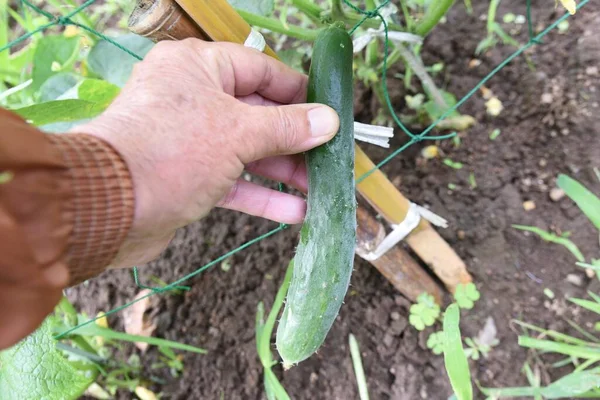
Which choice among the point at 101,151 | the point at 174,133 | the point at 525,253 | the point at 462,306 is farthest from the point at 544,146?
the point at 101,151

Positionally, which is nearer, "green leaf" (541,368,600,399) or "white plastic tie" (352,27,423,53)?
"green leaf" (541,368,600,399)

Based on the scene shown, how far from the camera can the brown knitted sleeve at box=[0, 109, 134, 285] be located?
583 millimetres

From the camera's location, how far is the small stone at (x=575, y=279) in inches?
62.7

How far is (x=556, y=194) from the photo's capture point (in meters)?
1.71

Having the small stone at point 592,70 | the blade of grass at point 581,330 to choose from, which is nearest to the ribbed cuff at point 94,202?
the blade of grass at point 581,330

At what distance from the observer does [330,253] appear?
99 cm


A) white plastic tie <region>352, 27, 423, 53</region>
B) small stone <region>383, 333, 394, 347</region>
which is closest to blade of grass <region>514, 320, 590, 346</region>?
small stone <region>383, 333, 394, 347</region>

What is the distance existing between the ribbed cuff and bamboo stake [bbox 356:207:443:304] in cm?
74

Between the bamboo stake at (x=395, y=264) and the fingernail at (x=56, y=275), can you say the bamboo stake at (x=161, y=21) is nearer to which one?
the fingernail at (x=56, y=275)

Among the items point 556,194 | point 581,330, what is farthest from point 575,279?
point 556,194

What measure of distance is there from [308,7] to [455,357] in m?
0.90

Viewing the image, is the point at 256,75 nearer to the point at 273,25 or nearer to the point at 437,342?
the point at 273,25

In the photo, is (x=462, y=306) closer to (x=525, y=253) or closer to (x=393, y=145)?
(x=525, y=253)

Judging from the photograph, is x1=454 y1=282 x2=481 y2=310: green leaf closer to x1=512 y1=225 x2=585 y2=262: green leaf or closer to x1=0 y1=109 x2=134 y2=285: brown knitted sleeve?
x1=512 y1=225 x2=585 y2=262: green leaf
